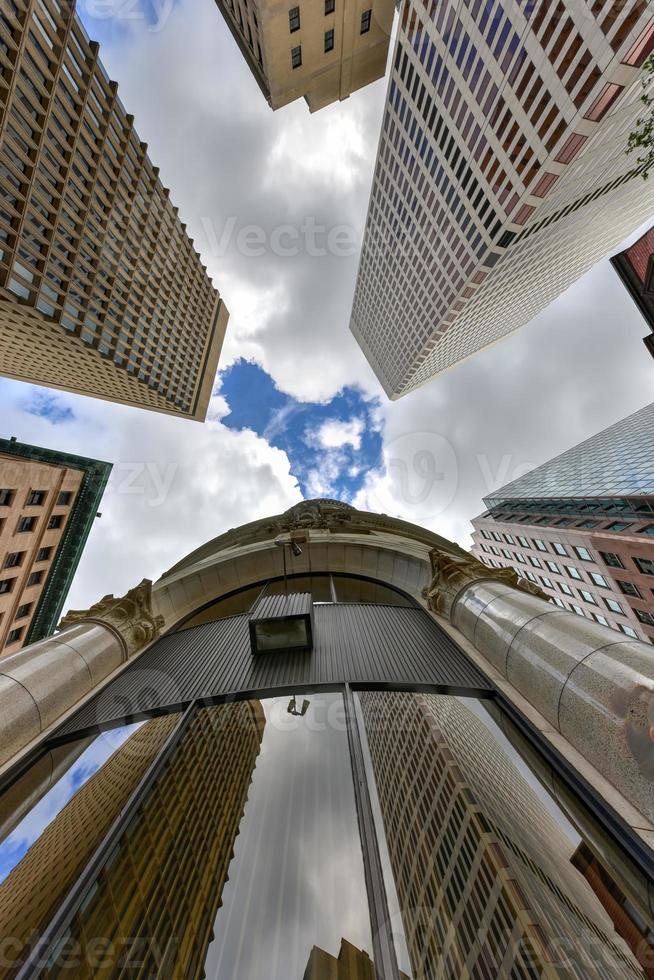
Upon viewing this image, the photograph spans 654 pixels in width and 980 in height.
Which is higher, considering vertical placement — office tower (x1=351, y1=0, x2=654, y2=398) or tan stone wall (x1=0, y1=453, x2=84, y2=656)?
office tower (x1=351, y1=0, x2=654, y2=398)

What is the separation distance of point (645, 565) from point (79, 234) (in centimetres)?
7135

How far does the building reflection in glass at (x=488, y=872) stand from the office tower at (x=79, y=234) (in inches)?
1576

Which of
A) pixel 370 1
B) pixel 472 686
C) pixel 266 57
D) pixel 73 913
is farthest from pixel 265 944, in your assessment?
pixel 370 1

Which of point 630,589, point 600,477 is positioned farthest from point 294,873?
point 600,477

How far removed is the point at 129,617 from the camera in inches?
423

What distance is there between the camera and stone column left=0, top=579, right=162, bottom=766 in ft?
22.1

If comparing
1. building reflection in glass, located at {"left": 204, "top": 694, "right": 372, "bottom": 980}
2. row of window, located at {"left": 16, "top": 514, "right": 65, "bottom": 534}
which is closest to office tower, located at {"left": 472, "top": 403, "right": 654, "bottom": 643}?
building reflection in glass, located at {"left": 204, "top": 694, "right": 372, "bottom": 980}

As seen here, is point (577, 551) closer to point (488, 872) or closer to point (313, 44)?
point (488, 872)

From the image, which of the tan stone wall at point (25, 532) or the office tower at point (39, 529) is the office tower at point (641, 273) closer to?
the tan stone wall at point (25, 532)

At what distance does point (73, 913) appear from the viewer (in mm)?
4391

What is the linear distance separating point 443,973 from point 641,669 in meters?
4.18

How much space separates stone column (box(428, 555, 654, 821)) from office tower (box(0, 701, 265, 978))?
524 cm

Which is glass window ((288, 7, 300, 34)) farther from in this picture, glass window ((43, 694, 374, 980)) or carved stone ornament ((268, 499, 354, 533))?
glass window ((43, 694, 374, 980))

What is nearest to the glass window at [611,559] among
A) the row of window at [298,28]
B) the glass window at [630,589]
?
the glass window at [630,589]
